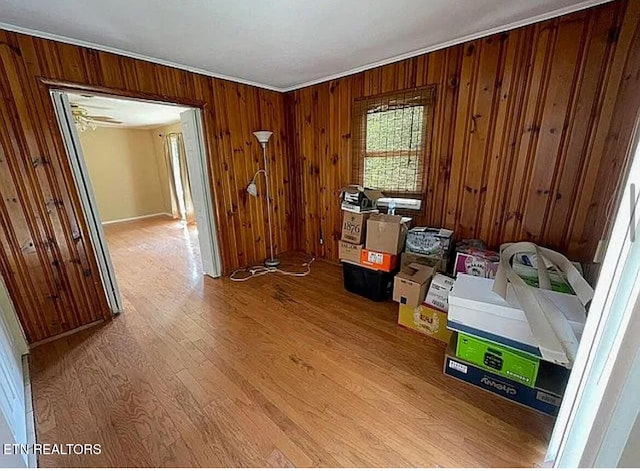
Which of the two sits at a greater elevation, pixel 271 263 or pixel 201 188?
pixel 201 188

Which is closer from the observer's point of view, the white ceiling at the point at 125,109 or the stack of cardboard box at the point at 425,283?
the stack of cardboard box at the point at 425,283

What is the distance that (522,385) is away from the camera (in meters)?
1.43

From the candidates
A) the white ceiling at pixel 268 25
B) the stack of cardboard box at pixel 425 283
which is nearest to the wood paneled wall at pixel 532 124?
the white ceiling at pixel 268 25

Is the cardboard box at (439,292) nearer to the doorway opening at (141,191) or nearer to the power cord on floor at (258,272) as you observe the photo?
the power cord on floor at (258,272)

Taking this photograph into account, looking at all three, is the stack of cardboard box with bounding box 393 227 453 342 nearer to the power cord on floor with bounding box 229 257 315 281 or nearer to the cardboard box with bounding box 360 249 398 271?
the cardboard box with bounding box 360 249 398 271

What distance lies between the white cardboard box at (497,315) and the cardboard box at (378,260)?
80 centimetres

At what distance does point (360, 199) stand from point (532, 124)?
141 cm

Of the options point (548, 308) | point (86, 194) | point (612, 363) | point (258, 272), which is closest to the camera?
point (612, 363)

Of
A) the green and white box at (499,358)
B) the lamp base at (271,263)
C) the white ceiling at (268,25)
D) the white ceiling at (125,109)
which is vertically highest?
the white ceiling at (268,25)

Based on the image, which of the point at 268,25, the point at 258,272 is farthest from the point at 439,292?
the point at 268,25

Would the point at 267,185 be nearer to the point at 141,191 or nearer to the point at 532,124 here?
the point at 532,124

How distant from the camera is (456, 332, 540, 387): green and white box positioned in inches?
54.8

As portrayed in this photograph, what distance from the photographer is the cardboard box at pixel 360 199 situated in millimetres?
2557

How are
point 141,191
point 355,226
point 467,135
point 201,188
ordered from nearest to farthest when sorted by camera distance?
point 467,135
point 355,226
point 201,188
point 141,191
